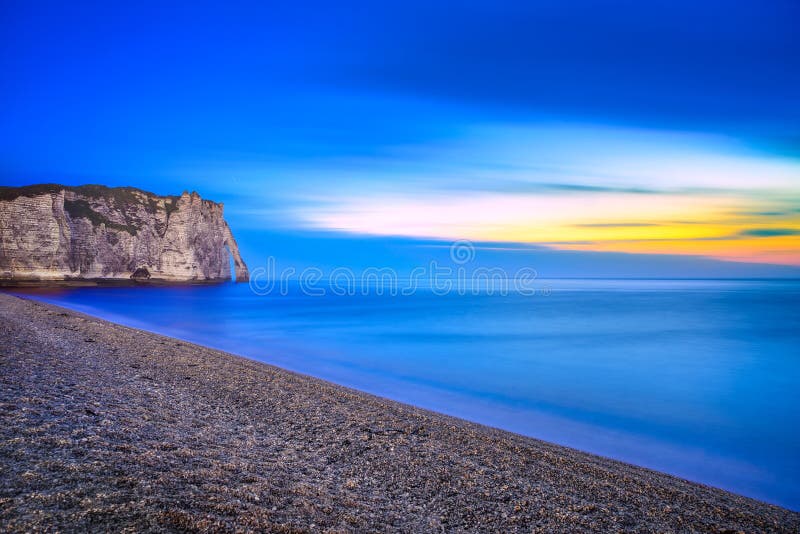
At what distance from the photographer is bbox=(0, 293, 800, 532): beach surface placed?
12.8 feet

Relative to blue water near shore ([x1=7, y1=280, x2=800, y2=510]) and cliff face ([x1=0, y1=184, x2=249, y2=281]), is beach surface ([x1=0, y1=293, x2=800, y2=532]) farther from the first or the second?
cliff face ([x1=0, y1=184, x2=249, y2=281])

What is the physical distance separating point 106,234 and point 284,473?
7534 cm

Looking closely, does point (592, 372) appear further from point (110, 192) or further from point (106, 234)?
point (110, 192)

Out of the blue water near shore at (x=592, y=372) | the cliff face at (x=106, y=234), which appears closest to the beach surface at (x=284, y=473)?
the blue water near shore at (x=592, y=372)

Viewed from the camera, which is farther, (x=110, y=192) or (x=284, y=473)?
(x=110, y=192)

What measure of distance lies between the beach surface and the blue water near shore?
382cm

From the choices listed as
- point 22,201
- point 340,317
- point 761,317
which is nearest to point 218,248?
point 22,201

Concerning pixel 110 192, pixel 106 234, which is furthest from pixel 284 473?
pixel 110 192

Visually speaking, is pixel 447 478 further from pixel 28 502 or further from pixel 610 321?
pixel 610 321

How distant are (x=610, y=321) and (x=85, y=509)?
124 feet

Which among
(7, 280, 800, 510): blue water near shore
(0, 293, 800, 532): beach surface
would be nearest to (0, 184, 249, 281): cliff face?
(7, 280, 800, 510): blue water near shore

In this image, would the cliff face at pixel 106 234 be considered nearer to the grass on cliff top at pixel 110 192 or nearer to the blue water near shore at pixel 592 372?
the grass on cliff top at pixel 110 192

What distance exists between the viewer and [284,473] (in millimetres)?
5203

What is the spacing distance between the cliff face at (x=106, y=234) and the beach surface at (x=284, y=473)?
2323 inches
